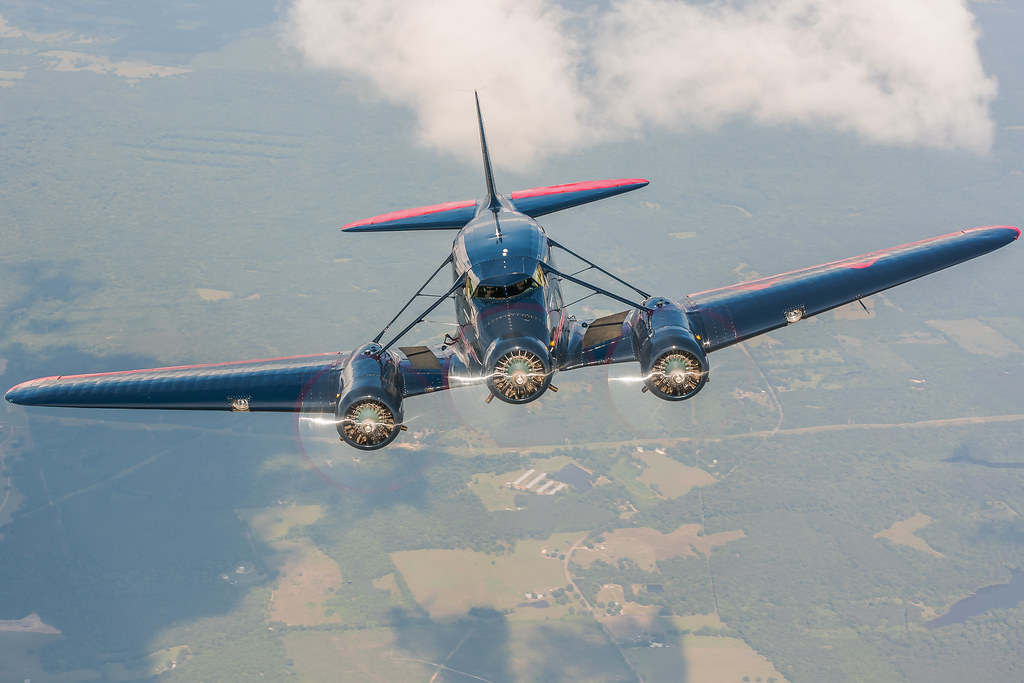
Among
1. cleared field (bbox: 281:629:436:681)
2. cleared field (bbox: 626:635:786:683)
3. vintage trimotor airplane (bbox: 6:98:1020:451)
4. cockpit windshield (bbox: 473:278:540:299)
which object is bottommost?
cleared field (bbox: 626:635:786:683)

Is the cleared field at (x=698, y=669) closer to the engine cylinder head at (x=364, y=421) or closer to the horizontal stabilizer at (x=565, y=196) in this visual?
the horizontal stabilizer at (x=565, y=196)

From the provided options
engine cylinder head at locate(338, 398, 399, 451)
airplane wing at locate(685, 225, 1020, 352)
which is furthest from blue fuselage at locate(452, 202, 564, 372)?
airplane wing at locate(685, 225, 1020, 352)

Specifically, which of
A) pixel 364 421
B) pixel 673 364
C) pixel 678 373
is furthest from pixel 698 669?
pixel 364 421

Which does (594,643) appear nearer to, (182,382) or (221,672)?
(221,672)

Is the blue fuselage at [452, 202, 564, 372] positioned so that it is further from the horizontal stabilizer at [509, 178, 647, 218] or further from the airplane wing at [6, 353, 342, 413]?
the airplane wing at [6, 353, 342, 413]

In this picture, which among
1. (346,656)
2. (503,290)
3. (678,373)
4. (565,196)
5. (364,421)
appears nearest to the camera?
(364,421)

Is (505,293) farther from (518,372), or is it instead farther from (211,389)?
(211,389)
